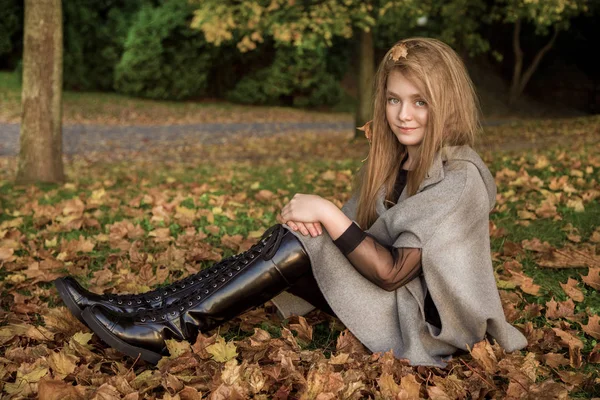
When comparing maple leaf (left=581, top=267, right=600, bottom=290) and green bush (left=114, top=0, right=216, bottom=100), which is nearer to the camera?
maple leaf (left=581, top=267, right=600, bottom=290)

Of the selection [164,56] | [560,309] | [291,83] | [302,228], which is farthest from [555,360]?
[291,83]

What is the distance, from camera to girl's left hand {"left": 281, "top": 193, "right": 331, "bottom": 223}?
6.64 ft

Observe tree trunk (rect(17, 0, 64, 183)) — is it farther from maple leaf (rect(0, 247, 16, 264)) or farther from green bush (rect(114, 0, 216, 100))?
green bush (rect(114, 0, 216, 100))

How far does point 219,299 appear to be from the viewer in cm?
212

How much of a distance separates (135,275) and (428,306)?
1.65m

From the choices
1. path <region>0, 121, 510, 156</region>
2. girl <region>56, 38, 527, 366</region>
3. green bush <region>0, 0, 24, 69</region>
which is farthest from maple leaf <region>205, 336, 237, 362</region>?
green bush <region>0, 0, 24, 69</region>

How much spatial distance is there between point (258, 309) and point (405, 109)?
3.77 ft

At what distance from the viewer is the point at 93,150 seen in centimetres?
1065

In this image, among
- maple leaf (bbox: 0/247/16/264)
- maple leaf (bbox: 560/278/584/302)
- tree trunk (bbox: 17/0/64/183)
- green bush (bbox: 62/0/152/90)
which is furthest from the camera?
green bush (bbox: 62/0/152/90)

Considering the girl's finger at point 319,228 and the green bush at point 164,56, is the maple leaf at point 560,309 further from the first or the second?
the green bush at point 164,56

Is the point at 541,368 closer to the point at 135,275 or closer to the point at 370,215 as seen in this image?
the point at 370,215

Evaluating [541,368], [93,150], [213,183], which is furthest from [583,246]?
[93,150]

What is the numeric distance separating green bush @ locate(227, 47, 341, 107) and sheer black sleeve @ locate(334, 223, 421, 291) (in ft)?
56.3

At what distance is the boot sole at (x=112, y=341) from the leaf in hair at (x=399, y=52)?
1.37 meters
